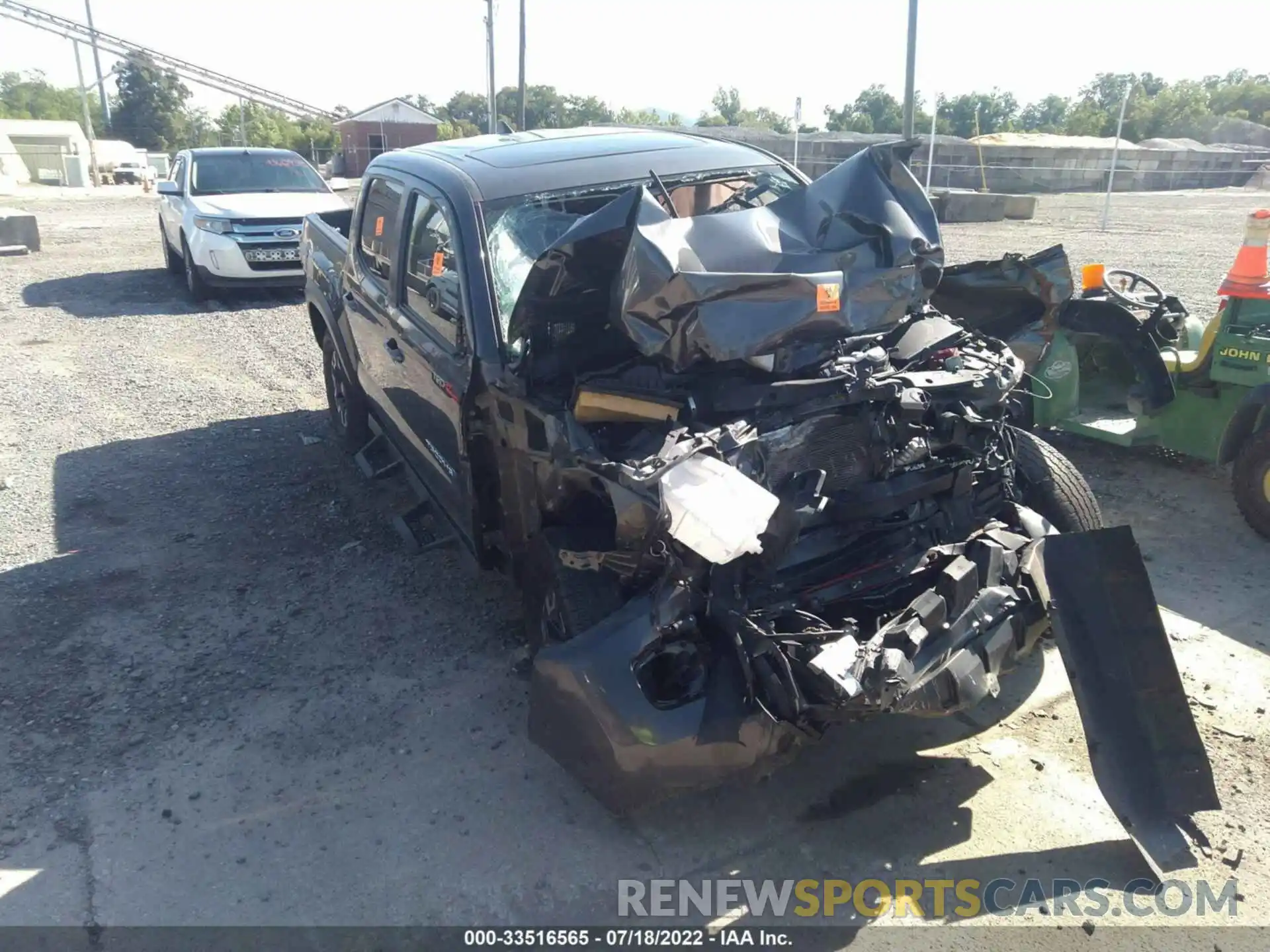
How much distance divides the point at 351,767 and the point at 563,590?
3.30ft

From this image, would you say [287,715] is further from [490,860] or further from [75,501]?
[75,501]

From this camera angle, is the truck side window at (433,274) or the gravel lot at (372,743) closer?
the gravel lot at (372,743)

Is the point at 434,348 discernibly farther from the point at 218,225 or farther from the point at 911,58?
the point at 911,58

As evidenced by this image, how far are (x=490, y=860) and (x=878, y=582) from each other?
1.51m

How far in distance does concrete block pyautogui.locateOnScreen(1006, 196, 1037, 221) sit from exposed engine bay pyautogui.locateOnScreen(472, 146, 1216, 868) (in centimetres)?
1843

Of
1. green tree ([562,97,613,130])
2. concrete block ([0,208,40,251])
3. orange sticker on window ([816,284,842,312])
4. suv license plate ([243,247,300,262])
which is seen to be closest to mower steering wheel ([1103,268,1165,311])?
orange sticker on window ([816,284,842,312])

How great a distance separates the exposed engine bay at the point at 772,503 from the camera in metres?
2.75

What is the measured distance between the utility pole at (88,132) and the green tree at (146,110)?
7.45 metres

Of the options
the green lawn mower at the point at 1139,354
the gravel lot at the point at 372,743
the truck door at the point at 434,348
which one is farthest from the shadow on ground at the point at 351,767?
the green lawn mower at the point at 1139,354

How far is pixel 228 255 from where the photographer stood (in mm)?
10828

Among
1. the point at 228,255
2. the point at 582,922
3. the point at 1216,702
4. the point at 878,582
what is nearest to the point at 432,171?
the point at 878,582

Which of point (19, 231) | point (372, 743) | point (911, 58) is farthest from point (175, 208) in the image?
point (911, 58)

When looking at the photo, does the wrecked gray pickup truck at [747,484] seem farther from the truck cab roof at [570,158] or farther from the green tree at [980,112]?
the green tree at [980,112]

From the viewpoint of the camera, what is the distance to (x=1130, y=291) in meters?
6.39
